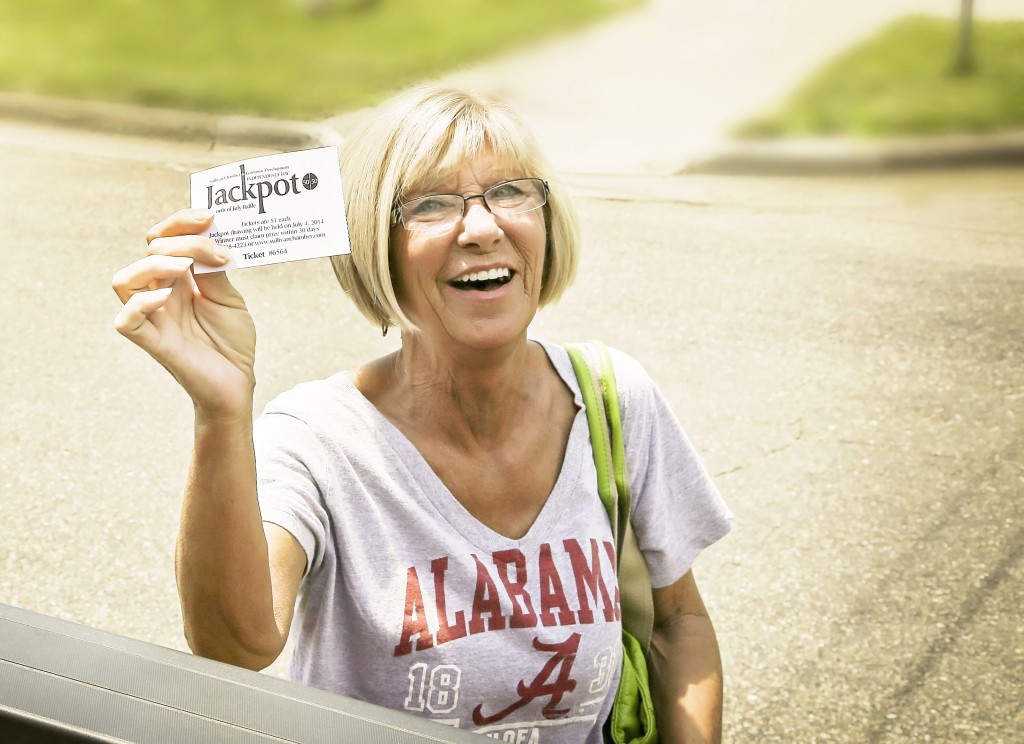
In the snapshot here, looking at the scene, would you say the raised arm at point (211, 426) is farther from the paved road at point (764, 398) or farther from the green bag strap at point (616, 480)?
the paved road at point (764, 398)

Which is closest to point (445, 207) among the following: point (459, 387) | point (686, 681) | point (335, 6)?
point (459, 387)

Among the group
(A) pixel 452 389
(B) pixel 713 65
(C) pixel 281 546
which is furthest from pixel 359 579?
(B) pixel 713 65

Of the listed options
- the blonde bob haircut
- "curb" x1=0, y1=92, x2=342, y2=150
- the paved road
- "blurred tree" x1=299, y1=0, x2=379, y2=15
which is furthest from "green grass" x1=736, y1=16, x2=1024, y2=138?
the blonde bob haircut

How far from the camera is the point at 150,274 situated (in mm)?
890

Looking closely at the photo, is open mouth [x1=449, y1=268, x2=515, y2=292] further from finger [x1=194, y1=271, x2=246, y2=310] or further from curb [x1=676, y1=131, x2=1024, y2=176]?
curb [x1=676, y1=131, x2=1024, y2=176]

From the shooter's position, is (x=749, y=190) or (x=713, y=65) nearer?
(x=713, y=65)

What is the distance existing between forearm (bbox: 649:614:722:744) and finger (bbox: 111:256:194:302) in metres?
0.81

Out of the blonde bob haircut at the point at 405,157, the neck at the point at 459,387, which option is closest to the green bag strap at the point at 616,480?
the neck at the point at 459,387

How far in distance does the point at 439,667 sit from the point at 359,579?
125 mm

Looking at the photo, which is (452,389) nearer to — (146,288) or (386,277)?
(386,277)

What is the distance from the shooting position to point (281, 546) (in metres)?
1.05

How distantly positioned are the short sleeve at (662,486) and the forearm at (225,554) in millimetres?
479

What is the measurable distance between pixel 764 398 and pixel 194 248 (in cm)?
231

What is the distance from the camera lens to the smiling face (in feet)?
3.94
